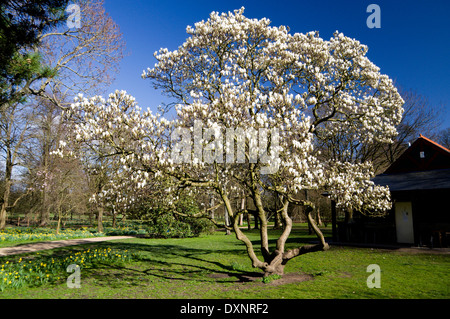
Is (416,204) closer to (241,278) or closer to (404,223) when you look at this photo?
(404,223)

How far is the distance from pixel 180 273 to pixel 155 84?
24.2 feet

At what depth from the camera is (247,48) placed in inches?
417

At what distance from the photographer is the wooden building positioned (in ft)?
49.2

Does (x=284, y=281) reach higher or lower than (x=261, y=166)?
lower

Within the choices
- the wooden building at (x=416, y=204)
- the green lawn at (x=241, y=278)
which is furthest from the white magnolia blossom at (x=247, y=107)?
the wooden building at (x=416, y=204)

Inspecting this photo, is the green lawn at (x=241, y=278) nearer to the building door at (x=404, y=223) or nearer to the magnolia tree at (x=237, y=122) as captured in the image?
the magnolia tree at (x=237, y=122)

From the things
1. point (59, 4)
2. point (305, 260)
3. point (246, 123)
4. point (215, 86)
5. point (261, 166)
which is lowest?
point (305, 260)

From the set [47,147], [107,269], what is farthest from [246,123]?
[47,147]

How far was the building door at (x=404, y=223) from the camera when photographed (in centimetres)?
1650

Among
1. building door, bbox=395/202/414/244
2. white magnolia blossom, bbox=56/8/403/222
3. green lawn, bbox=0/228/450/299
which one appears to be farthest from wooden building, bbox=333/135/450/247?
white magnolia blossom, bbox=56/8/403/222

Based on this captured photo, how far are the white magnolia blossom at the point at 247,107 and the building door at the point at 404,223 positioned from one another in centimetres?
613

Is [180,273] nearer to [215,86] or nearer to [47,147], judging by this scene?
[215,86]

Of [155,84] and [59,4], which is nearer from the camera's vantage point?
[59,4]
